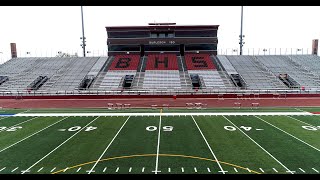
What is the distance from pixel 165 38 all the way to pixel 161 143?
34.2m

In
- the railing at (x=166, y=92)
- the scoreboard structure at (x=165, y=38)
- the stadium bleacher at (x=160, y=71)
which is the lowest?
the railing at (x=166, y=92)

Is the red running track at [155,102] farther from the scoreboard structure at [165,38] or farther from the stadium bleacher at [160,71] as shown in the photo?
the scoreboard structure at [165,38]

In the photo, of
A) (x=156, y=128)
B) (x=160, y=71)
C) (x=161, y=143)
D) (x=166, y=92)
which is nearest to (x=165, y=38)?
(x=160, y=71)

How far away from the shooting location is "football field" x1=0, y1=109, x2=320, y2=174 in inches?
400

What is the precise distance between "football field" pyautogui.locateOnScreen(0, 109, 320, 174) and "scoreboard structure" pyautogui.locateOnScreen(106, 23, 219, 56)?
26341mm

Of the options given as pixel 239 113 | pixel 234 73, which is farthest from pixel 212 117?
pixel 234 73

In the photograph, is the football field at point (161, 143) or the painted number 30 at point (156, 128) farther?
the painted number 30 at point (156, 128)

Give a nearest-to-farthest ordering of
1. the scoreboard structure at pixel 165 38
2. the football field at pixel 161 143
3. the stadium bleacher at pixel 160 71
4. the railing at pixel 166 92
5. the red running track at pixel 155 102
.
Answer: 1. the football field at pixel 161 143
2. the red running track at pixel 155 102
3. the railing at pixel 166 92
4. the stadium bleacher at pixel 160 71
5. the scoreboard structure at pixel 165 38

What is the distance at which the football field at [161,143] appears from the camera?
400 inches

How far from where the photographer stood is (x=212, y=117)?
19781 mm

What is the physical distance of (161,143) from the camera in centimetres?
1325

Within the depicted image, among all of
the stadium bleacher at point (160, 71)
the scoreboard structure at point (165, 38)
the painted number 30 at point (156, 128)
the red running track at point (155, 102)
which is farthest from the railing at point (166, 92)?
the painted number 30 at point (156, 128)

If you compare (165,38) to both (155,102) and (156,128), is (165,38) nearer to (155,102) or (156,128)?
(155,102)

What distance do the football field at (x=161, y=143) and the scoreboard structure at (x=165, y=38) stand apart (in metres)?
26.3
